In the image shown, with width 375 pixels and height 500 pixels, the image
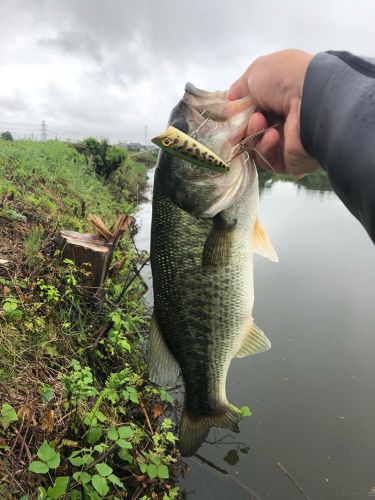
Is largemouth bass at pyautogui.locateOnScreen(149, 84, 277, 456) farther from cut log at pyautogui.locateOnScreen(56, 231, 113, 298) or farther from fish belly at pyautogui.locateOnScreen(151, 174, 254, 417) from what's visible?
cut log at pyautogui.locateOnScreen(56, 231, 113, 298)

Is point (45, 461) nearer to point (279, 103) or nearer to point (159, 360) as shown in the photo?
point (159, 360)

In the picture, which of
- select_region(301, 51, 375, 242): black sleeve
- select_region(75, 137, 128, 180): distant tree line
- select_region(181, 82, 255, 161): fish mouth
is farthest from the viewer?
select_region(75, 137, 128, 180): distant tree line

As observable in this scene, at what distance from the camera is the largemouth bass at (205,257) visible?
6.75 feet

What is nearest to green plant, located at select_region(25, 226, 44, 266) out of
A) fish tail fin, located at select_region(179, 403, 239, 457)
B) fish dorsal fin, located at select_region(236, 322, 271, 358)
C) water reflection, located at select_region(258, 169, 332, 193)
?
fish tail fin, located at select_region(179, 403, 239, 457)

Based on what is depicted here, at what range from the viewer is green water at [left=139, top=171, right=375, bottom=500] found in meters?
3.84

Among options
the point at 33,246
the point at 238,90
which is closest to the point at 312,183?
the point at 33,246

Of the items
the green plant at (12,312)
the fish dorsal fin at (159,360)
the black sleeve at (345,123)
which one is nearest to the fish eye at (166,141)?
the black sleeve at (345,123)

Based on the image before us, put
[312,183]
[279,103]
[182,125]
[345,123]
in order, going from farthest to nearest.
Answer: [312,183] < [182,125] < [279,103] < [345,123]

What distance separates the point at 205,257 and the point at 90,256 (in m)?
2.07

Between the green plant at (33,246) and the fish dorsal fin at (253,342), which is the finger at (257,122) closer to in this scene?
the fish dorsal fin at (253,342)

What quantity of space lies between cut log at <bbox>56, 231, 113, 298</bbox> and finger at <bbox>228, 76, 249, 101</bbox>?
230 cm

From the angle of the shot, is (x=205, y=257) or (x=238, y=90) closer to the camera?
(x=238, y=90)

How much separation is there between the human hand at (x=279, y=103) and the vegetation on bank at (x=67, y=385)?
69.2 inches

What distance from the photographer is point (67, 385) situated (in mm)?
2830
